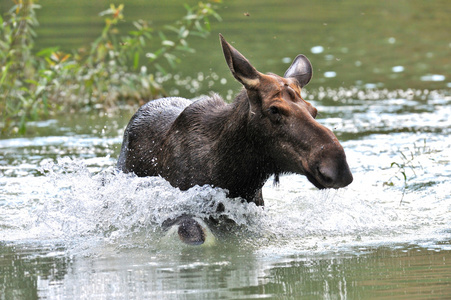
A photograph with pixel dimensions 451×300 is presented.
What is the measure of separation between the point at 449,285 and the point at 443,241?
1205mm

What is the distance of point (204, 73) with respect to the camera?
15.7 meters

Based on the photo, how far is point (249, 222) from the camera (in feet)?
21.2

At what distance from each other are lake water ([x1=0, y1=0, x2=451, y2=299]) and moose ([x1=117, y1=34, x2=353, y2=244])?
15 centimetres

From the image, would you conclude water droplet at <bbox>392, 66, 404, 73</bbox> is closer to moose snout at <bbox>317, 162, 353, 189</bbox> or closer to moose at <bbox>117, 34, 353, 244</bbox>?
moose at <bbox>117, 34, 353, 244</bbox>

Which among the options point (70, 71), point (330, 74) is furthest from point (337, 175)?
point (330, 74)

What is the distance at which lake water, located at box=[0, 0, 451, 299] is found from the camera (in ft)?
16.3

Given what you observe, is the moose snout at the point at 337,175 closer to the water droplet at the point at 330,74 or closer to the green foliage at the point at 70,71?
the green foliage at the point at 70,71

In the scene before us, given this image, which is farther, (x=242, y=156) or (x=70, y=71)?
(x=70, y=71)

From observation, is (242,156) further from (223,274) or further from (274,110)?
(223,274)

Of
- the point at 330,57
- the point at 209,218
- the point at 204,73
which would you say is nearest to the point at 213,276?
the point at 209,218

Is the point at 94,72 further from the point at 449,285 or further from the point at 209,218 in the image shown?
the point at 449,285

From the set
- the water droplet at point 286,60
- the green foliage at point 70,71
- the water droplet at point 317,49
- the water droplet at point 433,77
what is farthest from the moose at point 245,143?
the water droplet at point 317,49

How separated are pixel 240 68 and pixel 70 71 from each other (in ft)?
21.2

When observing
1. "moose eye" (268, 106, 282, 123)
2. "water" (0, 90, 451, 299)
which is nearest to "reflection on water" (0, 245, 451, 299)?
"water" (0, 90, 451, 299)
